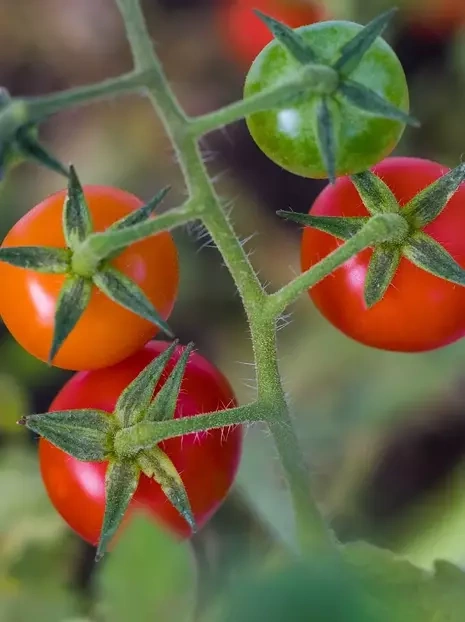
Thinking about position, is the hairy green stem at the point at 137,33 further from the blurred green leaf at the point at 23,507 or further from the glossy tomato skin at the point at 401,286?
the blurred green leaf at the point at 23,507

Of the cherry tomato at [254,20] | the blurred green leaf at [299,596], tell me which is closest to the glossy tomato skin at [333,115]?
the blurred green leaf at [299,596]

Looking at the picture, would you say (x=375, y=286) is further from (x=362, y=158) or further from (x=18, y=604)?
(x=18, y=604)

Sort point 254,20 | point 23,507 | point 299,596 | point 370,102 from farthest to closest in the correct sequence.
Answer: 1. point 254,20
2. point 23,507
3. point 370,102
4. point 299,596

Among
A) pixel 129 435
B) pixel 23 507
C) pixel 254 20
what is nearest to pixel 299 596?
pixel 129 435

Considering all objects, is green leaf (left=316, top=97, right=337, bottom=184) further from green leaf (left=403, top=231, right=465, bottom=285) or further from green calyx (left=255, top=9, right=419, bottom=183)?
green leaf (left=403, top=231, right=465, bottom=285)

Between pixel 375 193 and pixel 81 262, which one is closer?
pixel 81 262

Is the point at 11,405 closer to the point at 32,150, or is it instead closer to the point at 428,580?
the point at 428,580
